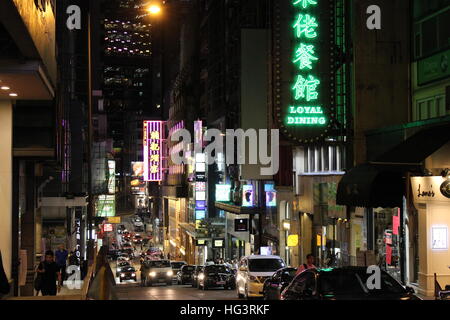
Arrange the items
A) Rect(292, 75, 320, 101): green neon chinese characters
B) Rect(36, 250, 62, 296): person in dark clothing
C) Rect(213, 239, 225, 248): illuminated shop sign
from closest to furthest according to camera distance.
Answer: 1. Rect(36, 250, 62, 296): person in dark clothing
2. Rect(292, 75, 320, 101): green neon chinese characters
3. Rect(213, 239, 225, 248): illuminated shop sign

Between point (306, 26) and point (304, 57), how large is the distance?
133cm

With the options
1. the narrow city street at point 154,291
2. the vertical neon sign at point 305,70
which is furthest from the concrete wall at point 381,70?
the narrow city street at point 154,291

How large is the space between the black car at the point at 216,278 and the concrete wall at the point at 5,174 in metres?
18.3

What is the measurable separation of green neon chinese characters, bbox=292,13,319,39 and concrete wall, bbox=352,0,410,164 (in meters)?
1.69

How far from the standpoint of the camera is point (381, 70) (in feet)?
91.9

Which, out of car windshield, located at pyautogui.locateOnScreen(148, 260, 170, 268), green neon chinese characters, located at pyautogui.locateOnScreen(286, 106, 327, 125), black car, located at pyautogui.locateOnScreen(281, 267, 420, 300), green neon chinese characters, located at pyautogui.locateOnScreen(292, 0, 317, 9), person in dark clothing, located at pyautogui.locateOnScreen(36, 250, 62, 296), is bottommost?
car windshield, located at pyautogui.locateOnScreen(148, 260, 170, 268)

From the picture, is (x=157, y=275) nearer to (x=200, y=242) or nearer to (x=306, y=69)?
(x=306, y=69)

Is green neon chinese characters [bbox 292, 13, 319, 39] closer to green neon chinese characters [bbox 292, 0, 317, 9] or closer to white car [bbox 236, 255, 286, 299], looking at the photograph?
green neon chinese characters [bbox 292, 0, 317, 9]

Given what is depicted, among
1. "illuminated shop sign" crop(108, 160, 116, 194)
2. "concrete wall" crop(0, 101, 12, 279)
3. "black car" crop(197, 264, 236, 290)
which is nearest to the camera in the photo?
"concrete wall" crop(0, 101, 12, 279)

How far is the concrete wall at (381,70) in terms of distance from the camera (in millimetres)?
27422

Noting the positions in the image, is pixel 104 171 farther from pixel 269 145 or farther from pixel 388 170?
pixel 388 170

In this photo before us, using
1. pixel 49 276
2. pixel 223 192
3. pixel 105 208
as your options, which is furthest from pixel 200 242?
pixel 49 276

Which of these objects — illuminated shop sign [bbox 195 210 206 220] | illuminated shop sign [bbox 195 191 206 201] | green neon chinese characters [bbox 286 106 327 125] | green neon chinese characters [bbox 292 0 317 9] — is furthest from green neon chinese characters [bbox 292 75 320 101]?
illuminated shop sign [bbox 195 191 206 201]

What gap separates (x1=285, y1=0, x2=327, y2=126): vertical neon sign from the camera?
28500mm
